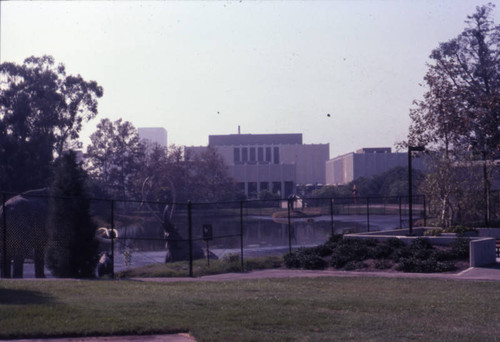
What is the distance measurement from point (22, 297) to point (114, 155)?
37338 millimetres

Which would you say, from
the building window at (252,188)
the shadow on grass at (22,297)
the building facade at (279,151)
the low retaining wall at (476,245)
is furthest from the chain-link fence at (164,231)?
the building facade at (279,151)

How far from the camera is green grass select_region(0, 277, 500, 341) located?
8.23 m

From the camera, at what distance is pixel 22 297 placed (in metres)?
10.4

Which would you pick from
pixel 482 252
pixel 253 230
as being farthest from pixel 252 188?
pixel 482 252

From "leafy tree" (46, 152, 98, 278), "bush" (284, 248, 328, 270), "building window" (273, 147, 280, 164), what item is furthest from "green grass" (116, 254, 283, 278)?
"building window" (273, 147, 280, 164)

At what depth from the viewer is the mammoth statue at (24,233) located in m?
19.6

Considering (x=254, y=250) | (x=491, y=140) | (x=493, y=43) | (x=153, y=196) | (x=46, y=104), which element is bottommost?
(x=254, y=250)

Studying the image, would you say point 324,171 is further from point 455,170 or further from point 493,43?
point 455,170

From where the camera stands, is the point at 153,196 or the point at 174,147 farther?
the point at 174,147

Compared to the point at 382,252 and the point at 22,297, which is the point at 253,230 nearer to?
the point at 382,252

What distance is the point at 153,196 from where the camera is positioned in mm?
39781

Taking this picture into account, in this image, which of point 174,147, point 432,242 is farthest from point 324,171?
point 432,242

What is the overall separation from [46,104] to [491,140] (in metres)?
27.9

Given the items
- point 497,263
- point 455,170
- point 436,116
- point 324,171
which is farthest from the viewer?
point 324,171
